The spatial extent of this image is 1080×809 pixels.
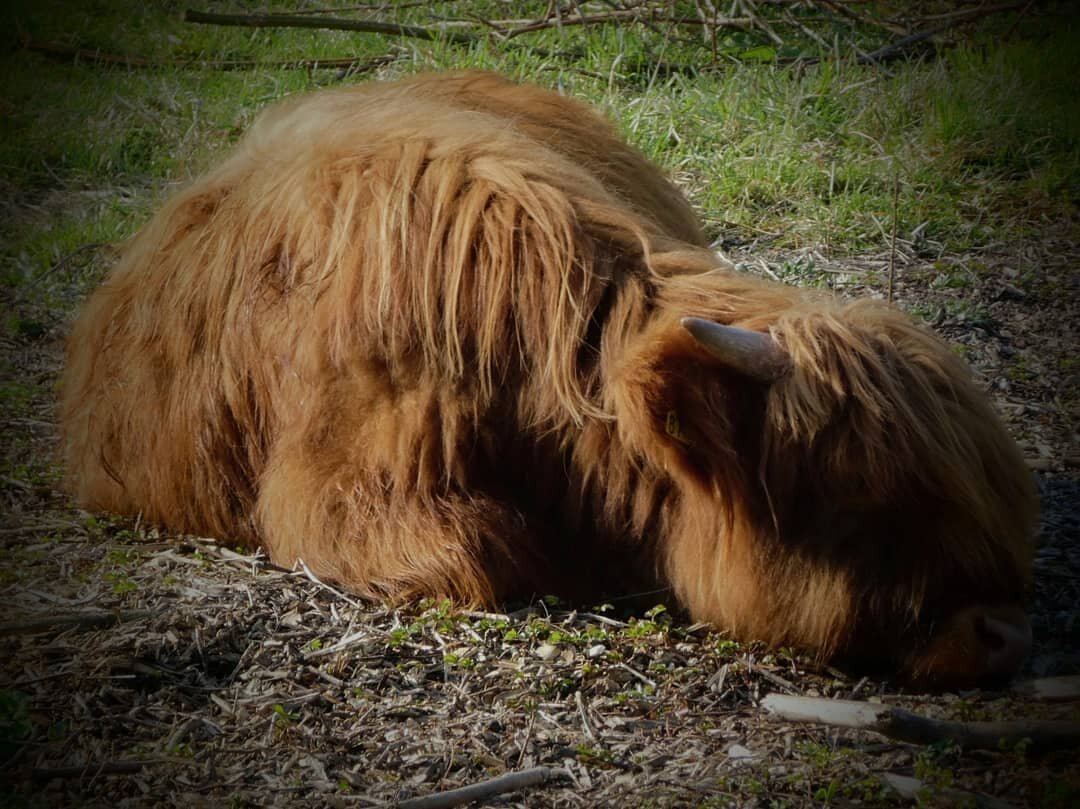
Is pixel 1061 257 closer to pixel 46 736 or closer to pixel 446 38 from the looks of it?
pixel 446 38

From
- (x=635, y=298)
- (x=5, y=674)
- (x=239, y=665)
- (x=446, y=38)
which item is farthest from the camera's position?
(x=446, y=38)

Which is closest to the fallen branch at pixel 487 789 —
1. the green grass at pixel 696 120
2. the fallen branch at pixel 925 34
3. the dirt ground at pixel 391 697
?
the dirt ground at pixel 391 697

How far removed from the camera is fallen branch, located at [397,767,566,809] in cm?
256

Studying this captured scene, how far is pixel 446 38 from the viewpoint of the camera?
804 cm

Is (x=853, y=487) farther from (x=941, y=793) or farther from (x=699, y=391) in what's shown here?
(x=941, y=793)

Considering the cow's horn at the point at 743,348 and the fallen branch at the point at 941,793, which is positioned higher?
the cow's horn at the point at 743,348

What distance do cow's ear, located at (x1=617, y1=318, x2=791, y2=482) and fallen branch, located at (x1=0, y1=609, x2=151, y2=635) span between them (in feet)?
4.43

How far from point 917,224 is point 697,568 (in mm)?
3406

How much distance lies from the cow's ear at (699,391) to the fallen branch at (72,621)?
4.43ft

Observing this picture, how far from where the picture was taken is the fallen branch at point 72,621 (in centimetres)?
315

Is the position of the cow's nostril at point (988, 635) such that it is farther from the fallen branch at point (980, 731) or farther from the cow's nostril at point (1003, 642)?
the fallen branch at point (980, 731)

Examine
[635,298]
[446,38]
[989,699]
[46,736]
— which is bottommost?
[46,736]

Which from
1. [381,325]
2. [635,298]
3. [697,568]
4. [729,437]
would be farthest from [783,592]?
[381,325]

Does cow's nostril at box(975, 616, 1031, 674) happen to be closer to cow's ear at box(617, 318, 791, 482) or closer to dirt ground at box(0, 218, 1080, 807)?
dirt ground at box(0, 218, 1080, 807)
